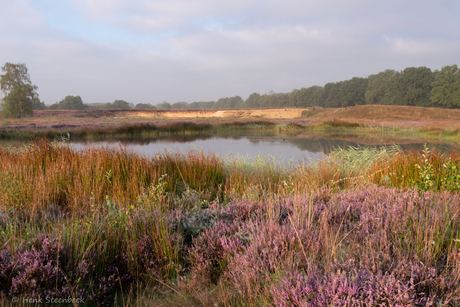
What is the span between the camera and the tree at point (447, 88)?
182 feet

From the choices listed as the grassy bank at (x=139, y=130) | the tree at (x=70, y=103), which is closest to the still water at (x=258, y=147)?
the grassy bank at (x=139, y=130)

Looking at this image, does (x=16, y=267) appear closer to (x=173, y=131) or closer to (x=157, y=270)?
(x=157, y=270)

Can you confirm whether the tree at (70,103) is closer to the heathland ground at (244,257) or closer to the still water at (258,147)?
the still water at (258,147)

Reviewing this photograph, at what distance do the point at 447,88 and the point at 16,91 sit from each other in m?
84.1

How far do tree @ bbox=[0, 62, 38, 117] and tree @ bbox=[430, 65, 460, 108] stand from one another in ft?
263

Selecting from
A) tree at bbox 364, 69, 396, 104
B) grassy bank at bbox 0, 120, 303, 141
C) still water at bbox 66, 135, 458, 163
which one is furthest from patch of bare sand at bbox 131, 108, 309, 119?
tree at bbox 364, 69, 396, 104

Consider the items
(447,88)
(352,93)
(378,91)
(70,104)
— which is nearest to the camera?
(447,88)

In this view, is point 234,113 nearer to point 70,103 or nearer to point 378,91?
point 378,91

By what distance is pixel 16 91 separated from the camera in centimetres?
4184

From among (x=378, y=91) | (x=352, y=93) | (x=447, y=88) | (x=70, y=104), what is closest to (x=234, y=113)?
(x=352, y=93)

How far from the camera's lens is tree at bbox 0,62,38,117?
4144 centimetres

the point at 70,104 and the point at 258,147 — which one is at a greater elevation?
the point at 70,104

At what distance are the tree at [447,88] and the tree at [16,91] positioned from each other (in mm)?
80162

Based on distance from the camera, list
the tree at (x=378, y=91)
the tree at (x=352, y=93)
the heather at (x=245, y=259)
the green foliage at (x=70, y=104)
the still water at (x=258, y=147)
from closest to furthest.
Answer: the heather at (x=245, y=259)
the still water at (x=258, y=147)
the tree at (x=378, y=91)
the tree at (x=352, y=93)
the green foliage at (x=70, y=104)
